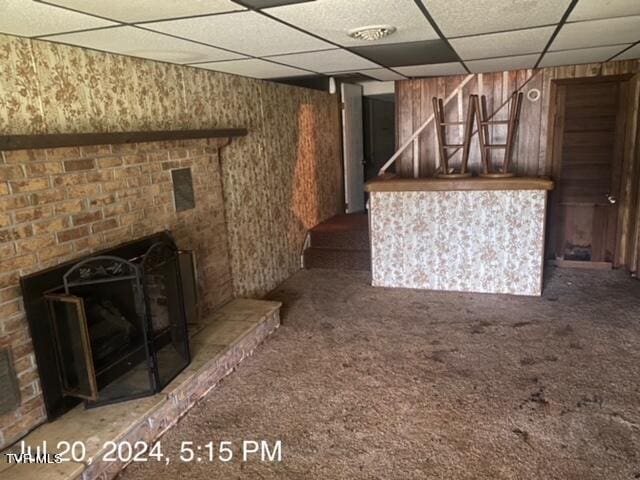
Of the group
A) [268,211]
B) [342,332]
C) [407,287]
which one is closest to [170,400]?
[342,332]

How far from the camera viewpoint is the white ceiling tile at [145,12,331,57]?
204 centimetres

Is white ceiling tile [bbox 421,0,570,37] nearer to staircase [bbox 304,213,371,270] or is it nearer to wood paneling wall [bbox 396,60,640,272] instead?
wood paneling wall [bbox 396,60,640,272]

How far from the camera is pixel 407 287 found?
4.62 metres

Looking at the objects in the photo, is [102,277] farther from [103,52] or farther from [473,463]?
[473,463]

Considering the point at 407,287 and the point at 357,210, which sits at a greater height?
the point at 357,210

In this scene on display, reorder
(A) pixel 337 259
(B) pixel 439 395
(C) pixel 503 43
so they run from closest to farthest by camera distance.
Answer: (B) pixel 439 395 → (C) pixel 503 43 → (A) pixel 337 259

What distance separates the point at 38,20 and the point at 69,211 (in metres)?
0.91

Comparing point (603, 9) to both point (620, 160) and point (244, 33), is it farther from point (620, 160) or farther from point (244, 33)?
point (620, 160)

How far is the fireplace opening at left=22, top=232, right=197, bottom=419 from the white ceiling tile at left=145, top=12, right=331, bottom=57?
1113 mm

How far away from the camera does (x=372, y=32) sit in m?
2.39

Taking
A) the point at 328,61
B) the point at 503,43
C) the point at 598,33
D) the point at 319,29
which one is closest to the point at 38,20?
the point at 319,29

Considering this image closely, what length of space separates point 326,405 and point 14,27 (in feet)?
7.80

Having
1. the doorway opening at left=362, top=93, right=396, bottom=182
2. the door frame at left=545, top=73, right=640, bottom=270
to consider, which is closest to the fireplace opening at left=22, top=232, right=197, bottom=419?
the door frame at left=545, top=73, right=640, bottom=270

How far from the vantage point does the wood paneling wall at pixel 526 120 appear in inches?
176
